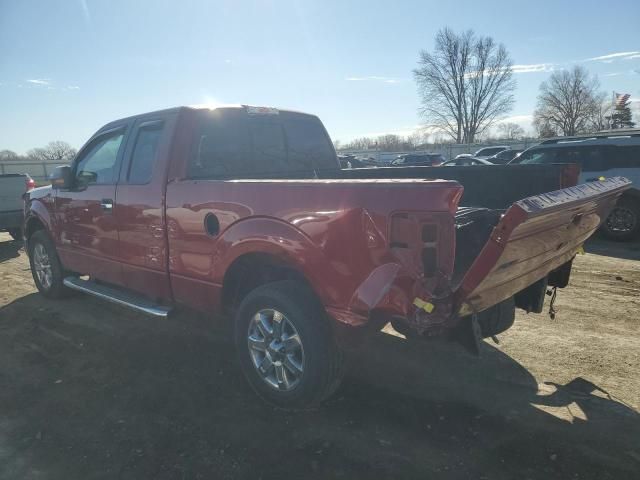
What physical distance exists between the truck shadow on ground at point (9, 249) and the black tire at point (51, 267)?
335 cm

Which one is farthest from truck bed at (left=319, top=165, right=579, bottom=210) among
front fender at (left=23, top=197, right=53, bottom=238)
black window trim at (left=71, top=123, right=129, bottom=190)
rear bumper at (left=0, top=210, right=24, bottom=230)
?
rear bumper at (left=0, top=210, right=24, bottom=230)

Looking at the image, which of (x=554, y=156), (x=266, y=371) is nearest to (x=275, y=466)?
(x=266, y=371)

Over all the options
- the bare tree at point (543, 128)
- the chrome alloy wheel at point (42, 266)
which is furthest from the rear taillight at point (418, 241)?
the bare tree at point (543, 128)

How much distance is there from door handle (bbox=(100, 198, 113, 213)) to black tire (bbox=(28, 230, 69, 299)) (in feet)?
5.21

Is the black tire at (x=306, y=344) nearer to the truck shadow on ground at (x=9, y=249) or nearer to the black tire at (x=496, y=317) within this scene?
the black tire at (x=496, y=317)

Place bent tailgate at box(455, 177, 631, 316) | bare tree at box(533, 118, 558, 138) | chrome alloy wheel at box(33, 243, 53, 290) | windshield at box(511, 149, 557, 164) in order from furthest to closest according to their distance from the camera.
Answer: bare tree at box(533, 118, 558, 138), windshield at box(511, 149, 557, 164), chrome alloy wheel at box(33, 243, 53, 290), bent tailgate at box(455, 177, 631, 316)

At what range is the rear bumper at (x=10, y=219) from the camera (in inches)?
397

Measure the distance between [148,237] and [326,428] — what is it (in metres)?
2.19

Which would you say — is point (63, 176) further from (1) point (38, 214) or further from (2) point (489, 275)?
(2) point (489, 275)

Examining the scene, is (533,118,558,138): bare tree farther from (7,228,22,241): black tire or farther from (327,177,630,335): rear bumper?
(327,177,630,335): rear bumper

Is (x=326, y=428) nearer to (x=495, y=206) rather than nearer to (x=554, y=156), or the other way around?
(x=495, y=206)

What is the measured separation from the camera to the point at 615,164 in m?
9.25

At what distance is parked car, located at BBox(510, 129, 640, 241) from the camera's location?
9.01m

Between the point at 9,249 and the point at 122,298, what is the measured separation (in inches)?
288
